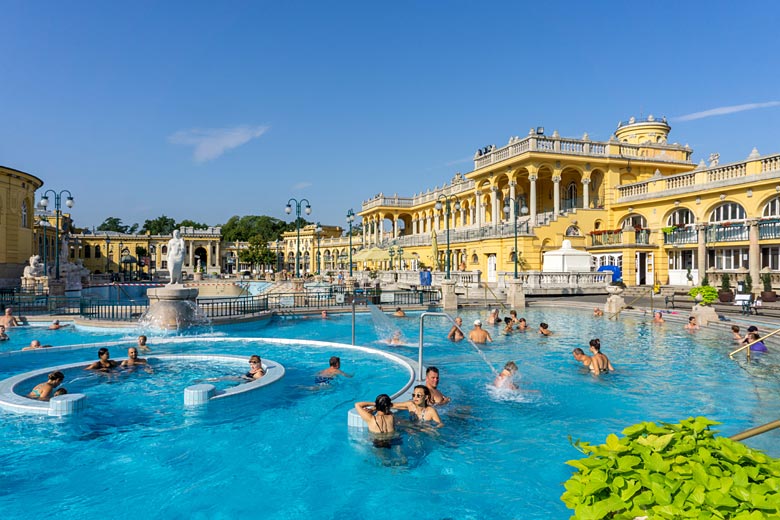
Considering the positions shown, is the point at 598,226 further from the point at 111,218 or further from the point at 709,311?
the point at 111,218

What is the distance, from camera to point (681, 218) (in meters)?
33.0

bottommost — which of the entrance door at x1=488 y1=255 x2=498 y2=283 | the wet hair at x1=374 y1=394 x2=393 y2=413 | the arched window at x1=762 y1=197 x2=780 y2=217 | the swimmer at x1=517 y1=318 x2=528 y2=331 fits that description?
the swimmer at x1=517 y1=318 x2=528 y2=331

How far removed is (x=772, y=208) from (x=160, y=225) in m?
136

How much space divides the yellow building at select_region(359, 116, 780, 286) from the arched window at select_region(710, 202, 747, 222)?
59 mm

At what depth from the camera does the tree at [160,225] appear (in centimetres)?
13438

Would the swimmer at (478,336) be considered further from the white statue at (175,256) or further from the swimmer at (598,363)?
the white statue at (175,256)

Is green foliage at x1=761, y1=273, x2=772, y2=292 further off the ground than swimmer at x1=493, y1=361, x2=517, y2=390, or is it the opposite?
green foliage at x1=761, y1=273, x2=772, y2=292

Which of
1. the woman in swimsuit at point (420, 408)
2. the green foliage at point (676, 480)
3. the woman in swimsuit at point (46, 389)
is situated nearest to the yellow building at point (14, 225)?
the woman in swimsuit at point (46, 389)

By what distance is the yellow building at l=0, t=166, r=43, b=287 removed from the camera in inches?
1768

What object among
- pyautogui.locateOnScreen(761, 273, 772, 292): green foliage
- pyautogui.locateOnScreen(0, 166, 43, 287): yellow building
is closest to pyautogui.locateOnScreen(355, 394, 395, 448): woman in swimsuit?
pyautogui.locateOnScreen(761, 273, 772, 292): green foliage

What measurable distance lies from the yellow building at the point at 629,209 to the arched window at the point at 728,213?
59 mm

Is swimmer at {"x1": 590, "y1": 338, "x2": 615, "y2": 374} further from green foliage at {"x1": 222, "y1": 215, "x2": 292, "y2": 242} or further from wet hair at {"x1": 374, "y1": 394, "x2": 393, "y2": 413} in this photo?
green foliage at {"x1": 222, "y1": 215, "x2": 292, "y2": 242}

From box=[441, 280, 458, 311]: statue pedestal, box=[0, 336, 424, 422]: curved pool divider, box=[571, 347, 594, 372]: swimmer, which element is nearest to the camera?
box=[0, 336, 424, 422]: curved pool divider

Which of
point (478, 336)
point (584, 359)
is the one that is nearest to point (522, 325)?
point (478, 336)
